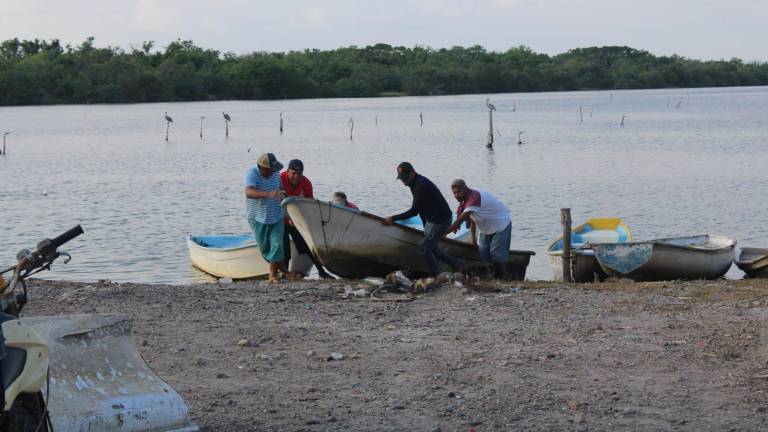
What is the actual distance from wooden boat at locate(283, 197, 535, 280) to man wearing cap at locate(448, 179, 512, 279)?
0.28 meters

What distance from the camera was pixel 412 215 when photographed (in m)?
13.4

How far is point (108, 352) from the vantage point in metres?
6.48

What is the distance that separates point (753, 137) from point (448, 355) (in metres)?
56.0

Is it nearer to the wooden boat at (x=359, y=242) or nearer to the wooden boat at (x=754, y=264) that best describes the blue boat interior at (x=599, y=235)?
the wooden boat at (x=754, y=264)

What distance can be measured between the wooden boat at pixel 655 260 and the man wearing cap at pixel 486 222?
4.67 ft

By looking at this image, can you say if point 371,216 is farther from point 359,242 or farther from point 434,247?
point 434,247

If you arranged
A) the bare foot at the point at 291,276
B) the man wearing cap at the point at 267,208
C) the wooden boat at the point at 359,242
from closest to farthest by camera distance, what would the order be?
the man wearing cap at the point at 267,208 < the bare foot at the point at 291,276 < the wooden boat at the point at 359,242

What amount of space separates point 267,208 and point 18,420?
8.33 meters

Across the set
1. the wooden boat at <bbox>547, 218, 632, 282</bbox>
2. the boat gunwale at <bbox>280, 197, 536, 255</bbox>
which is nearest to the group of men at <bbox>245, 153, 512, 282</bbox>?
the boat gunwale at <bbox>280, 197, 536, 255</bbox>

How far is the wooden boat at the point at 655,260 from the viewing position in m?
15.0

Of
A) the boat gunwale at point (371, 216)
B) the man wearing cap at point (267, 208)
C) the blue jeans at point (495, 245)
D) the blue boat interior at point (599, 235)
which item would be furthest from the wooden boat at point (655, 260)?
the man wearing cap at point (267, 208)

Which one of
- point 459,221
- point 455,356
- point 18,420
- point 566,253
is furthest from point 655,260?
point 18,420

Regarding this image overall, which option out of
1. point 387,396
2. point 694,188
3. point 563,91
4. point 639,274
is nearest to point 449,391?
point 387,396

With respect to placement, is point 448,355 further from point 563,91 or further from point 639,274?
point 563,91
